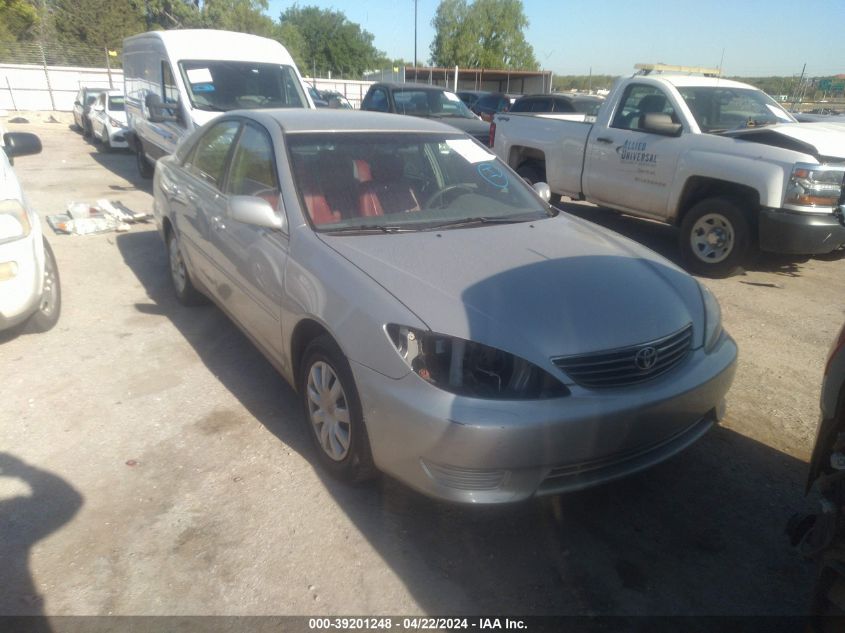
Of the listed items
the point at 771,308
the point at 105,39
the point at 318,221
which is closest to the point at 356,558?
the point at 318,221

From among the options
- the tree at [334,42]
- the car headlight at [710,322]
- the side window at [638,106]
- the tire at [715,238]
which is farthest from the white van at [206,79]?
the tree at [334,42]

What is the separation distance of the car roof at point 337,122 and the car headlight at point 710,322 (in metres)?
1.92

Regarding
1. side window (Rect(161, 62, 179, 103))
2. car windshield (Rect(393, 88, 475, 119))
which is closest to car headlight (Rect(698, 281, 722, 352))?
side window (Rect(161, 62, 179, 103))

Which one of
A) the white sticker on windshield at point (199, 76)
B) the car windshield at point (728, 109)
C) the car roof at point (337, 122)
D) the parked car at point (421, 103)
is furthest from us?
the parked car at point (421, 103)

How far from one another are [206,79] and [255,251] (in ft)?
19.7

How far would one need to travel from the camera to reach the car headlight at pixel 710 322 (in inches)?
116

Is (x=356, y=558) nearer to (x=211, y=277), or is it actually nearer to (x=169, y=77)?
(x=211, y=277)

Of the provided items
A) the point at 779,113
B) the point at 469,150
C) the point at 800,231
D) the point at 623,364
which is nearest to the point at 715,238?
the point at 800,231

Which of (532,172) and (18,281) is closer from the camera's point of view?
(18,281)

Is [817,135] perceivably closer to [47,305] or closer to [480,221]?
[480,221]

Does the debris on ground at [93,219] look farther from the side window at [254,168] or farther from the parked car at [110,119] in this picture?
the parked car at [110,119]

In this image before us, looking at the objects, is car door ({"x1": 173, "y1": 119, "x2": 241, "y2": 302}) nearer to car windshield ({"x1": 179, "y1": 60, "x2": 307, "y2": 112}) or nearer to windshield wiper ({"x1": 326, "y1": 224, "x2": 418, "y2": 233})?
windshield wiper ({"x1": 326, "y1": 224, "x2": 418, "y2": 233})

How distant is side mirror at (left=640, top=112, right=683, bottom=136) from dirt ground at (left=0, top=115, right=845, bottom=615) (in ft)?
10.1

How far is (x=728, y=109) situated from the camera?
7016 millimetres
